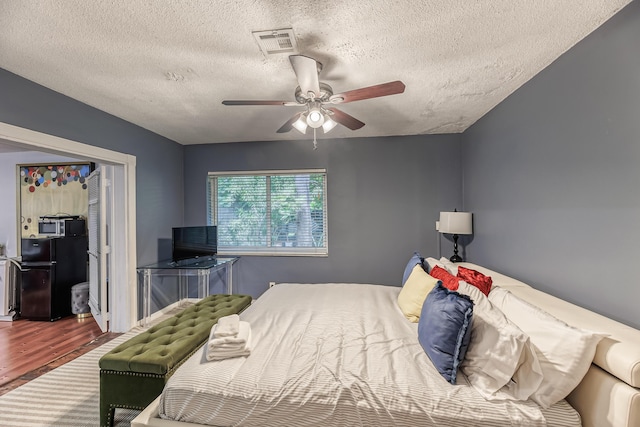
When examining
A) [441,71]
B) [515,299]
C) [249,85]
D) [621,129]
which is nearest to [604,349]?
[515,299]

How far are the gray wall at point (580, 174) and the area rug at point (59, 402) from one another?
3.18 m

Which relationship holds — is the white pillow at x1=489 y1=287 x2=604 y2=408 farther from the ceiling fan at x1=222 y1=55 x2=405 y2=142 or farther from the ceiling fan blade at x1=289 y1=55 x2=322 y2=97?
the ceiling fan blade at x1=289 y1=55 x2=322 y2=97

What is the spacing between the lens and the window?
430 cm

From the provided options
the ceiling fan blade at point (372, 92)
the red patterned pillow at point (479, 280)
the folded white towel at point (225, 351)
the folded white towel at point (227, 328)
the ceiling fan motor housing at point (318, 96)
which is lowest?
the folded white towel at point (225, 351)

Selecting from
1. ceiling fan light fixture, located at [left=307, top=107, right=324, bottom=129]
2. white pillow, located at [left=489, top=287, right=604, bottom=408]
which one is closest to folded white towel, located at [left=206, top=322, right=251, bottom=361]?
white pillow, located at [left=489, top=287, right=604, bottom=408]

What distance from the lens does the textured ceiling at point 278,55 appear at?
157 centimetres

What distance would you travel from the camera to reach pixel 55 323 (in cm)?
373

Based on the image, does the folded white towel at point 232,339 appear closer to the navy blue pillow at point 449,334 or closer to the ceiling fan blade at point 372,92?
the navy blue pillow at point 449,334

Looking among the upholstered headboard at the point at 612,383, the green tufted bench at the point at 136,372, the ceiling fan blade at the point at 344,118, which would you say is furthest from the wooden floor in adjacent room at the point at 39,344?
the upholstered headboard at the point at 612,383

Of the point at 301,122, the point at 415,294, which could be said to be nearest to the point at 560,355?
the point at 415,294

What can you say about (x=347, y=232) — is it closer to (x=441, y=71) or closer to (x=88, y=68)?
(x=441, y=71)

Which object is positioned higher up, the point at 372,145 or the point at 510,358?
the point at 372,145

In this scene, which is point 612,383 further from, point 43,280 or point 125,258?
point 43,280

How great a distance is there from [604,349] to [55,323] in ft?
17.7
